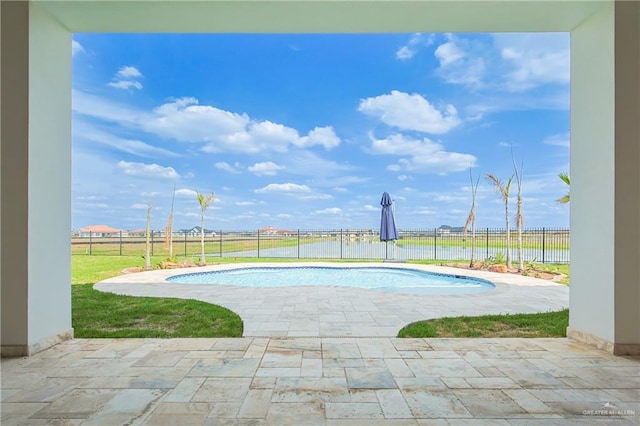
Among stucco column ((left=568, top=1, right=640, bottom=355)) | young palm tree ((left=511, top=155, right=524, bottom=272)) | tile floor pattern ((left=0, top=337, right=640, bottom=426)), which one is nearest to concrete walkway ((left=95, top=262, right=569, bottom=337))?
tile floor pattern ((left=0, top=337, right=640, bottom=426))

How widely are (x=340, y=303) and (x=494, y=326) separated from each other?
2.16m

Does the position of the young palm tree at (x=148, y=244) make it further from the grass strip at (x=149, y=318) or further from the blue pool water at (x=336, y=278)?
the grass strip at (x=149, y=318)

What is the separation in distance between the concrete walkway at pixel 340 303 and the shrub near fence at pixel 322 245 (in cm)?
479

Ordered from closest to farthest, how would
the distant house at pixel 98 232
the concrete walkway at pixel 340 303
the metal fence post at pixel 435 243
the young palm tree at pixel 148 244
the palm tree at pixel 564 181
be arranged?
the concrete walkway at pixel 340 303
the palm tree at pixel 564 181
the young palm tree at pixel 148 244
the metal fence post at pixel 435 243
the distant house at pixel 98 232

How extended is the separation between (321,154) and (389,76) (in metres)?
5.53

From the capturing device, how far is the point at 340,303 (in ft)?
17.0

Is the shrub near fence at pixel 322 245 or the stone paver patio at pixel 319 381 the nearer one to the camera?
the stone paver patio at pixel 319 381

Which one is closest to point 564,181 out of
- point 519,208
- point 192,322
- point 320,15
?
point 519,208

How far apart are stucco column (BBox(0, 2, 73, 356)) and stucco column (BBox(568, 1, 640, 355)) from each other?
5001mm

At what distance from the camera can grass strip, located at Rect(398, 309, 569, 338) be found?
3580 millimetres

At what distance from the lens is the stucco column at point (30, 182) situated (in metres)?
2.80

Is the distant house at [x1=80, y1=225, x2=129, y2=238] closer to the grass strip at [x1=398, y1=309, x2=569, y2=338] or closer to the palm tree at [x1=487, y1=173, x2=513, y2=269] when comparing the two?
the grass strip at [x1=398, y1=309, x2=569, y2=338]

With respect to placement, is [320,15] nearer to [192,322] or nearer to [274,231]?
[192,322]

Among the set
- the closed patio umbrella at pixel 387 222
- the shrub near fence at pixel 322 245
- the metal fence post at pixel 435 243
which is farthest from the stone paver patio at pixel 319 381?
the metal fence post at pixel 435 243
